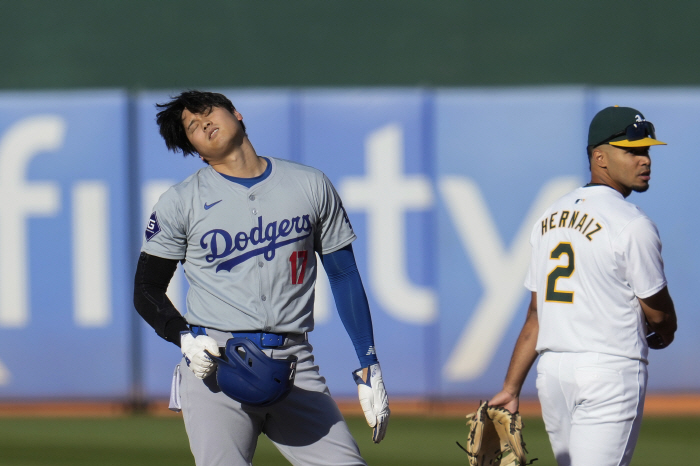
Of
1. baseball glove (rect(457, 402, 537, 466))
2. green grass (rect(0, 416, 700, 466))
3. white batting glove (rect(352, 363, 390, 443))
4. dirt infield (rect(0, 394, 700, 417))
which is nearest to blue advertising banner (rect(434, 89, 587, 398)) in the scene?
dirt infield (rect(0, 394, 700, 417))

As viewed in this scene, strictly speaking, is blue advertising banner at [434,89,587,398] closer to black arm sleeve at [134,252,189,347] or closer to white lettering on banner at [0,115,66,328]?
white lettering on banner at [0,115,66,328]

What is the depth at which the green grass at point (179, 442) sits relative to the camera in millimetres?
5676

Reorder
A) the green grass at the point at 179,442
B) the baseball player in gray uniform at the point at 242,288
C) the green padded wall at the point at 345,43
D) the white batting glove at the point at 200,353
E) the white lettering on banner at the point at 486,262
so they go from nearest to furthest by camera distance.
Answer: the white batting glove at the point at 200,353
the baseball player in gray uniform at the point at 242,288
the green grass at the point at 179,442
the white lettering on banner at the point at 486,262
the green padded wall at the point at 345,43

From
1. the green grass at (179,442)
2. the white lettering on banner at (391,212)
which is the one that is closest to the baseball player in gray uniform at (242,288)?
the green grass at (179,442)

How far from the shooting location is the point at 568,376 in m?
2.94

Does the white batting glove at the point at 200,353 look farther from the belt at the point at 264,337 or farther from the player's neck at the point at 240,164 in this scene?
the player's neck at the point at 240,164

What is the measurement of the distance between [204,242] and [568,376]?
4.16 ft

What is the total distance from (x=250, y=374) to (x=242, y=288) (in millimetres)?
302

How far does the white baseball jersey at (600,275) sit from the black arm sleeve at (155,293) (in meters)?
1.25

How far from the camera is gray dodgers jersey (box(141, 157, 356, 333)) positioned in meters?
2.97

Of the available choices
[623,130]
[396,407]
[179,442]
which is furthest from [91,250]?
[623,130]

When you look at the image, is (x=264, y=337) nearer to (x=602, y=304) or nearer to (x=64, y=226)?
(x=602, y=304)

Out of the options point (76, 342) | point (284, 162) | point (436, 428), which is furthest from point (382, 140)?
point (284, 162)

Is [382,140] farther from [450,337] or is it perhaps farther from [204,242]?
[204,242]
